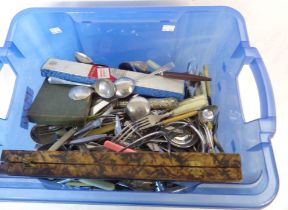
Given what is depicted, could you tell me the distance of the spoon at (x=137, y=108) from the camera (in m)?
0.50

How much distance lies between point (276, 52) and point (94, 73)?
1.20ft

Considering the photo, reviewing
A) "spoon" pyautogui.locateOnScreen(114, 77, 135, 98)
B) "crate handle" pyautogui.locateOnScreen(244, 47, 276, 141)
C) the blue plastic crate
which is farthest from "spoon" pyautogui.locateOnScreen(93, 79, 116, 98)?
"crate handle" pyautogui.locateOnScreen(244, 47, 276, 141)

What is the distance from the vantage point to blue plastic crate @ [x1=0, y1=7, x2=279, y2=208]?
0.45m

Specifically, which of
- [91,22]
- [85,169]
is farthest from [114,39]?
[85,169]

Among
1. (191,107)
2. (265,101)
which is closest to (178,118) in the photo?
(191,107)

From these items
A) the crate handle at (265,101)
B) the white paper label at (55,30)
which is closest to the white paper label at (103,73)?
the white paper label at (55,30)

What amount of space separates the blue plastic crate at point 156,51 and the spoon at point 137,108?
0.46 ft

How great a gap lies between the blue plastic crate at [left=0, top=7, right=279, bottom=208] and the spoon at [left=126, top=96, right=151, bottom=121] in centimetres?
14

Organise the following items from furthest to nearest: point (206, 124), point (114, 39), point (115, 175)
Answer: point (114, 39) → point (206, 124) → point (115, 175)

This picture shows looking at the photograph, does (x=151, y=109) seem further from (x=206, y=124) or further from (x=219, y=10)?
(x=219, y=10)

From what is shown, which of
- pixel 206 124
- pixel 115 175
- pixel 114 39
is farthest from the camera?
pixel 114 39

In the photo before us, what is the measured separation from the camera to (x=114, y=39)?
607 millimetres

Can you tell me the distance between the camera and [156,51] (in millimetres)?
625

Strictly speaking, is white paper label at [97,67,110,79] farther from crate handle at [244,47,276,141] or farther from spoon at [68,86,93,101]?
crate handle at [244,47,276,141]
